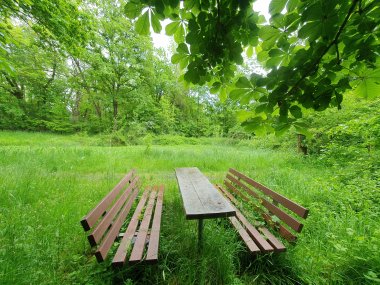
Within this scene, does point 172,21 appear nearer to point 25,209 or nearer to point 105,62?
point 25,209

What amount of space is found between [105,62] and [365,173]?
19700 mm

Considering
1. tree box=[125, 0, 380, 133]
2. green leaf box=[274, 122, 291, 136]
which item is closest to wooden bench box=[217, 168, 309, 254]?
green leaf box=[274, 122, 291, 136]

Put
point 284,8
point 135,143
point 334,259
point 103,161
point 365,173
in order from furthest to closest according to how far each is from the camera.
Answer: point 135,143, point 103,161, point 365,173, point 334,259, point 284,8

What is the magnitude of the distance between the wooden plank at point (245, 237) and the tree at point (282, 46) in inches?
62.5

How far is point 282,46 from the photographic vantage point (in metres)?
1.16

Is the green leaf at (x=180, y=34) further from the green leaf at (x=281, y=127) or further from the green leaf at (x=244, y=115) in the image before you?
the green leaf at (x=281, y=127)

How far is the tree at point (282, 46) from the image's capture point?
3.21 feet

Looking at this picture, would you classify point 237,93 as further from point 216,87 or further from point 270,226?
point 270,226

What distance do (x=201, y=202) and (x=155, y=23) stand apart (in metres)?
2.04

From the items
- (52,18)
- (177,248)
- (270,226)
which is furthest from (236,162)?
(52,18)

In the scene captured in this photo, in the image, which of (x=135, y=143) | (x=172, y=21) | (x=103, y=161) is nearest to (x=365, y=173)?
(x=172, y=21)

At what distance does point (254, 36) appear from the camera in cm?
120

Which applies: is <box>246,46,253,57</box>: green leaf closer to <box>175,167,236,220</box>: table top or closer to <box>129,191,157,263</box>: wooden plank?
<box>175,167,236,220</box>: table top

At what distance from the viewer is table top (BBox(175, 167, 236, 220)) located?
7.54ft
